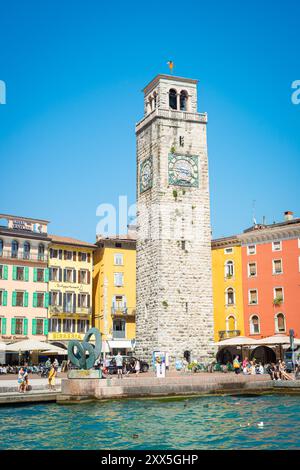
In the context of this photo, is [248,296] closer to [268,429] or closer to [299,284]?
[299,284]

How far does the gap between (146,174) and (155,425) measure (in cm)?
2947

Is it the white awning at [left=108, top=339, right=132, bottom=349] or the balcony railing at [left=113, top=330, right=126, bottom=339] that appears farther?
the balcony railing at [left=113, top=330, right=126, bottom=339]

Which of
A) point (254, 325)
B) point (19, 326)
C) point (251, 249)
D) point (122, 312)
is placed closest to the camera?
point (254, 325)

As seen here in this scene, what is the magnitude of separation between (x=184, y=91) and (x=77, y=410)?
31.3 meters

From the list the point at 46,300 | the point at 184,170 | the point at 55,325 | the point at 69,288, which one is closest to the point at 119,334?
the point at 55,325

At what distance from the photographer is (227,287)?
168ft

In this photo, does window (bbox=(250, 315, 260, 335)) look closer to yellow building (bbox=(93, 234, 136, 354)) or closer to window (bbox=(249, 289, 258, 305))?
window (bbox=(249, 289, 258, 305))

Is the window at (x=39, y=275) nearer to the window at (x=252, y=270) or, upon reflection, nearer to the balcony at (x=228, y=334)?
the balcony at (x=228, y=334)

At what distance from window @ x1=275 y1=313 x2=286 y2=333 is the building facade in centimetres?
1933

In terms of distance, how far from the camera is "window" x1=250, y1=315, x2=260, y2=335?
4855 cm

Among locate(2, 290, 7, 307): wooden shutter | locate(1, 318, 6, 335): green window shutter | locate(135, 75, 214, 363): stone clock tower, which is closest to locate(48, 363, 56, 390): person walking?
locate(135, 75, 214, 363): stone clock tower

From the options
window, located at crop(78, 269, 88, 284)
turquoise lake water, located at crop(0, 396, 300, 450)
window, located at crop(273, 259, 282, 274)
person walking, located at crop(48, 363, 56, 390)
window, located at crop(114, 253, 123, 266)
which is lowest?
turquoise lake water, located at crop(0, 396, 300, 450)

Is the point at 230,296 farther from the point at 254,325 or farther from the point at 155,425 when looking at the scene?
the point at 155,425

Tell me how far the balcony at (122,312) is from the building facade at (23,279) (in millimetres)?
6158
